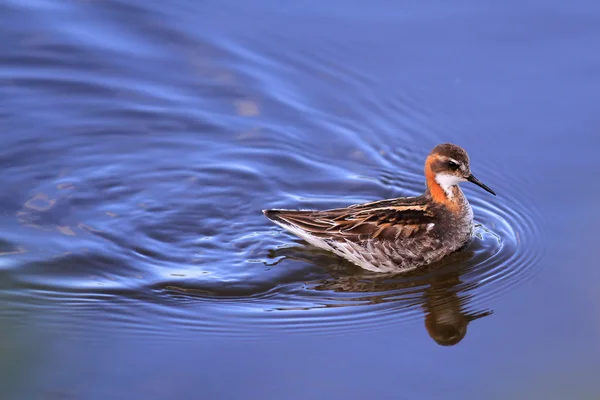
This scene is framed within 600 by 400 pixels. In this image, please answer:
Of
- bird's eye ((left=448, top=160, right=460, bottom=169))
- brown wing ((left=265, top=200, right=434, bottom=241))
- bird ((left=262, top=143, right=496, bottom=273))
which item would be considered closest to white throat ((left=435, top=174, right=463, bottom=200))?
bird ((left=262, top=143, right=496, bottom=273))

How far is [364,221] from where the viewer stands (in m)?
9.88

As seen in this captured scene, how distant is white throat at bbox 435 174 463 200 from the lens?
32.6ft

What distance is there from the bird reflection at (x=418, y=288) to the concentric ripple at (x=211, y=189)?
0.8 inches

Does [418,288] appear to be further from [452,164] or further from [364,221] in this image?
[452,164]

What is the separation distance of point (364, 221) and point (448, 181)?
37.9 inches

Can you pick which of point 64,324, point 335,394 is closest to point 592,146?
point 335,394

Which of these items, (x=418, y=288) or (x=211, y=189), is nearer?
(x=418, y=288)

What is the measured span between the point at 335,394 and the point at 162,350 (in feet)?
4.83

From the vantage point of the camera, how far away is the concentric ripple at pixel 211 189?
862cm

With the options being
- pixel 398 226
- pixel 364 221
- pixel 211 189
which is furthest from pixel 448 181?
pixel 211 189

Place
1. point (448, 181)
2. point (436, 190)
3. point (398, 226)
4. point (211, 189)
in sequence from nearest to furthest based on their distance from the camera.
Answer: point (398, 226) < point (448, 181) < point (436, 190) < point (211, 189)

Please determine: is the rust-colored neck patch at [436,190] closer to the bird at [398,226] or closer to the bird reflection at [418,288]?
the bird at [398,226]

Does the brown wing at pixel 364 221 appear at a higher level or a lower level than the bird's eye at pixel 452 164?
lower

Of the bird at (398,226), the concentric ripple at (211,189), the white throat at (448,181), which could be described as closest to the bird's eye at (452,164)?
the bird at (398,226)
